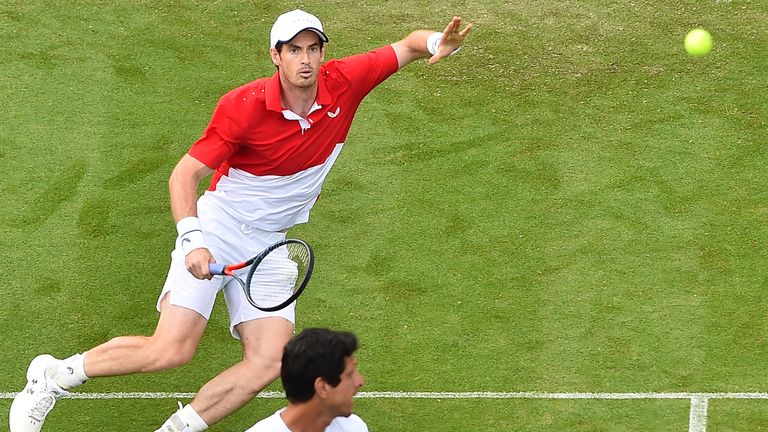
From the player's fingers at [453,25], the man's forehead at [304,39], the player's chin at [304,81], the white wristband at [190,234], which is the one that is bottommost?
the white wristband at [190,234]

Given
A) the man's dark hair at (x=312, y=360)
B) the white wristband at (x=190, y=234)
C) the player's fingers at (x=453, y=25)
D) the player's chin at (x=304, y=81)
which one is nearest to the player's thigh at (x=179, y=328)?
the white wristband at (x=190, y=234)

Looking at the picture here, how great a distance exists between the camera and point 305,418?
533 cm

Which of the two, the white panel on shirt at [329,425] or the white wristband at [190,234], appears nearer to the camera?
the white panel on shirt at [329,425]

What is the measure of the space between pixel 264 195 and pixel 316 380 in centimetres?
233

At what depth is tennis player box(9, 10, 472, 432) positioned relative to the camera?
23.0 ft

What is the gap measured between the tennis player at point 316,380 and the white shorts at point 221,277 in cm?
181

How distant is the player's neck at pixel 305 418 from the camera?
5.30 m

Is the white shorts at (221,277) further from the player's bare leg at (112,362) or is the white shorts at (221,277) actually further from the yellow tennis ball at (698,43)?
the yellow tennis ball at (698,43)

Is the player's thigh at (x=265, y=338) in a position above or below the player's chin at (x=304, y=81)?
below

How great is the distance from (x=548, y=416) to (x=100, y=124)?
16.9ft

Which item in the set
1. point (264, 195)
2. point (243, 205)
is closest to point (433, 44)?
point (264, 195)

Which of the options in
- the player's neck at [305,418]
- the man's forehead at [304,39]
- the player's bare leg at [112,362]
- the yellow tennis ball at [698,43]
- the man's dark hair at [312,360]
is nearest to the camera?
the man's dark hair at [312,360]

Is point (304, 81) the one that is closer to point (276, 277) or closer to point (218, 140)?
point (218, 140)

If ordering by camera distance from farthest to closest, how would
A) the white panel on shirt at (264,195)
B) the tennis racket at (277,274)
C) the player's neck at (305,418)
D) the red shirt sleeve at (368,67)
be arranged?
the red shirt sleeve at (368,67)
the white panel on shirt at (264,195)
the tennis racket at (277,274)
the player's neck at (305,418)
